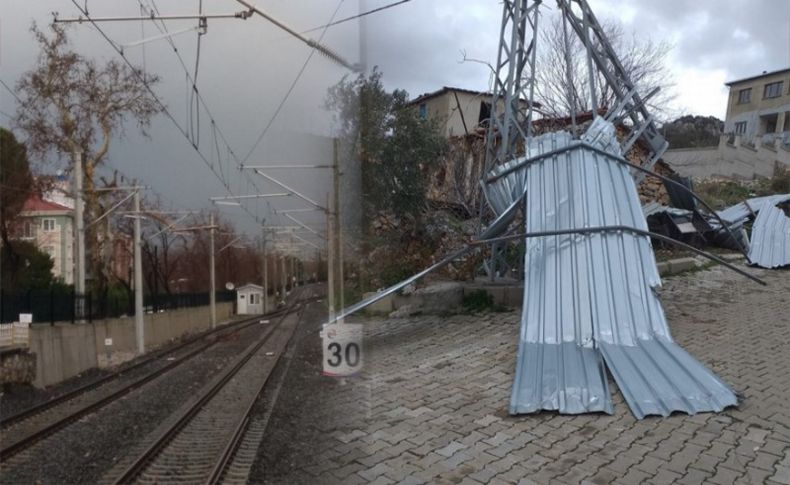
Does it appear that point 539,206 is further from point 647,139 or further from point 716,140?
point 716,140

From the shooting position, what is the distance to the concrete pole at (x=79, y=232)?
36.6 feet

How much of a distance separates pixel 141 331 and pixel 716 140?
26.1m

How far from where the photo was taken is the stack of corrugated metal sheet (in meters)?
3.90

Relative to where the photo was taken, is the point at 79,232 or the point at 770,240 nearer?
the point at 770,240

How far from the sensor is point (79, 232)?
12.3 m

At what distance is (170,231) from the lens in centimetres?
1472

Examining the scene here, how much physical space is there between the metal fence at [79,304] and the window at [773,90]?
920 inches

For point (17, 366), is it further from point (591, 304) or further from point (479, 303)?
point (591, 304)

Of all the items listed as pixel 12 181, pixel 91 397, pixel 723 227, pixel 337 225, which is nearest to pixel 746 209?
pixel 723 227

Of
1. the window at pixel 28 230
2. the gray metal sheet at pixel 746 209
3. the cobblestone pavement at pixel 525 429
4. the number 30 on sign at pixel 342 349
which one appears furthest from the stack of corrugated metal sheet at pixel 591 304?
the window at pixel 28 230

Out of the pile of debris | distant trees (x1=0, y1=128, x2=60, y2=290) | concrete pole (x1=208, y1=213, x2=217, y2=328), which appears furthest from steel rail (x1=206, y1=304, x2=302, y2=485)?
the pile of debris

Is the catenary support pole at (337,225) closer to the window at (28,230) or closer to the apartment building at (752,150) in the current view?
the window at (28,230)

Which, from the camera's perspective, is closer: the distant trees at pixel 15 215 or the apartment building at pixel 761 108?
the distant trees at pixel 15 215

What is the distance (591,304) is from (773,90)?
81.5 ft
